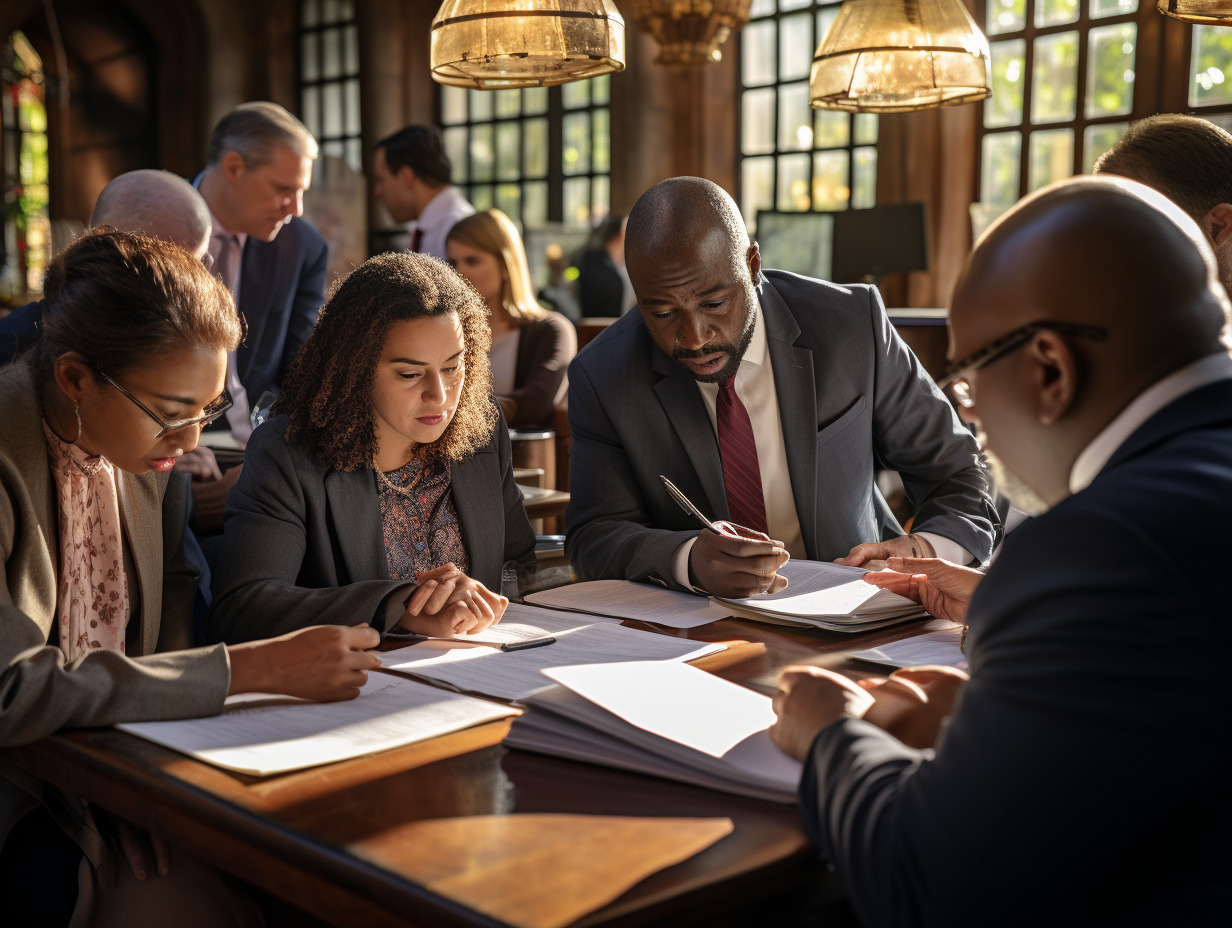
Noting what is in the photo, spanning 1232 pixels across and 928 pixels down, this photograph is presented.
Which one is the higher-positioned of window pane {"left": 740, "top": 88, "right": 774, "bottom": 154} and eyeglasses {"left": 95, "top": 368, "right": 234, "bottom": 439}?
window pane {"left": 740, "top": 88, "right": 774, "bottom": 154}

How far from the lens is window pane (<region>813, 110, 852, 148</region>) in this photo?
8.55 m

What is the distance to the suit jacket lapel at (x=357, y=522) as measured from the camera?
2.08 m

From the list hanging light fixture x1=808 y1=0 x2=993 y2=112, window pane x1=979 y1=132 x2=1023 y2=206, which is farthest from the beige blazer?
window pane x1=979 y1=132 x2=1023 y2=206

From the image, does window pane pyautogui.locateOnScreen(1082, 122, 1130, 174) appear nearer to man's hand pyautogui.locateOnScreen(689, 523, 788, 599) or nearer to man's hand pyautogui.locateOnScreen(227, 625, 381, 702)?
man's hand pyautogui.locateOnScreen(689, 523, 788, 599)

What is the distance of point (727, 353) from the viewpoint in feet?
8.04

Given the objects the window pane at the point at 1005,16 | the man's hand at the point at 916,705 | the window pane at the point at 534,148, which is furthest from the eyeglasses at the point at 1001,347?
the window pane at the point at 534,148

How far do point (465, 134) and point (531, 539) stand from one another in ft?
33.5

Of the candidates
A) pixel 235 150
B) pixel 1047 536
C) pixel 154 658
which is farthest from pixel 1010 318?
pixel 235 150

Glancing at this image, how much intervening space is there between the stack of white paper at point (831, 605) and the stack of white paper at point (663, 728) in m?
0.40

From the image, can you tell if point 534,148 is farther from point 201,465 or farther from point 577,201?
point 201,465

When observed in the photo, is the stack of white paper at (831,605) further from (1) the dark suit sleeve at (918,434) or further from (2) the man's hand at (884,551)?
(1) the dark suit sleeve at (918,434)

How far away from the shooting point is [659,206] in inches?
95.0

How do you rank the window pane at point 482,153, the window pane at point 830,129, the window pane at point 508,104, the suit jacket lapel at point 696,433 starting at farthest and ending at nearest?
the window pane at point 482,153 → the window pane at point 508,104 → the window pane at point 830,129 → the suit jacket lapel at point 696,433

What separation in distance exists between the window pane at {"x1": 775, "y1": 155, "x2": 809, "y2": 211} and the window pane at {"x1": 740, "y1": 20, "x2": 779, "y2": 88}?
0.67 m
